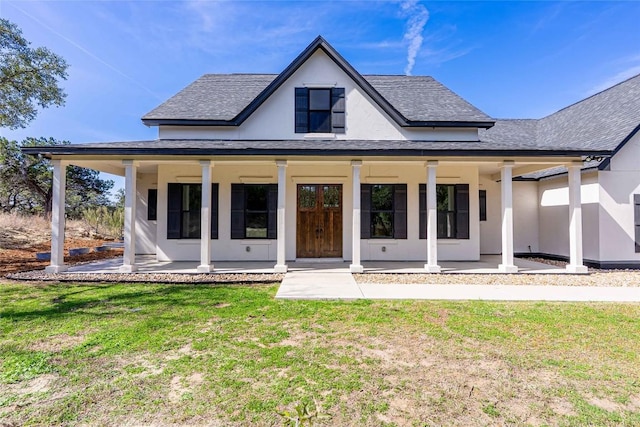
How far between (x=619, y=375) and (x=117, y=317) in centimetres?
675

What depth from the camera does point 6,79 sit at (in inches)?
498

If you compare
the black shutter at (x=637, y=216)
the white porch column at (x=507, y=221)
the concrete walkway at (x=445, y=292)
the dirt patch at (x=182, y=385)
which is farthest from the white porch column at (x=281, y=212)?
the black shutter at (x=637, y=216)

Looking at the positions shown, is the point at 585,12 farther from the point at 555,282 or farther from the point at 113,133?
the point at 113,133

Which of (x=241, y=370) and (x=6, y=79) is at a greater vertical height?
(x=6, y=79)

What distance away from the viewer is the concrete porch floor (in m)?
8.90

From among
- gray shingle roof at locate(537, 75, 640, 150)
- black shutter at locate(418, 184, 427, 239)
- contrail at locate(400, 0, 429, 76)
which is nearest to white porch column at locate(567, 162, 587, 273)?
gray shingle roof at locate(537, 75, 640, 150)

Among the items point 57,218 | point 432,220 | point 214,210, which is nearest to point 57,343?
point 57,218

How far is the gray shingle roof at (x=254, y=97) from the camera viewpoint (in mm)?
10545

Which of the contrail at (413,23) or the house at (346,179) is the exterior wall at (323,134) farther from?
the contrail at (413,23)

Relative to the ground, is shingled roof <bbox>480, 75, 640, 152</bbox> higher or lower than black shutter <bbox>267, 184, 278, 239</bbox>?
higher

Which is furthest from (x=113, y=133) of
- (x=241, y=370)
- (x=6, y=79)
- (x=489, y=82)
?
(x=241, y=370)

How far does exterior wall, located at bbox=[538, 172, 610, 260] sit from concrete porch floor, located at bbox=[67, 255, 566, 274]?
1833 millimetres

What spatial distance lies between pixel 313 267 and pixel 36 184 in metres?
25.5

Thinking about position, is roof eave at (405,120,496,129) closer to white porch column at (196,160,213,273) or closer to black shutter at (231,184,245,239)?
black shutter at (231,184,245,239)
